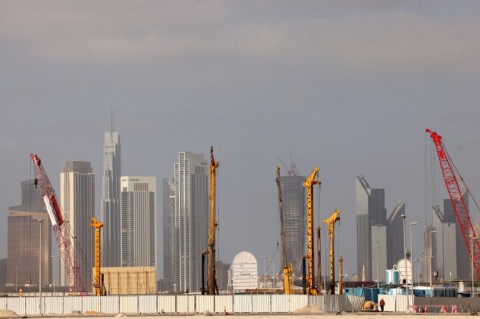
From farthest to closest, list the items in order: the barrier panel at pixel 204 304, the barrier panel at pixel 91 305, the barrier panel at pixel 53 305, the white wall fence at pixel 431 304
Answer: the white wall fence at pixel 431 304 < the barrier panel at pixel 53 305 < the barrier panel at pixel 91 305 < the barrier panel at pixel 204 304

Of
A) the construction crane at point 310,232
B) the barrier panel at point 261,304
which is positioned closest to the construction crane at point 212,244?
the construction crane at point 310,232

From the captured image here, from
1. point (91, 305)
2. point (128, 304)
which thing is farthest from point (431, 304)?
point (91, 305)

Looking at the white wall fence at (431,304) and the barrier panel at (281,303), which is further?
the white wall fence at (431,304)

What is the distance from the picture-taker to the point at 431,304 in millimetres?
158375

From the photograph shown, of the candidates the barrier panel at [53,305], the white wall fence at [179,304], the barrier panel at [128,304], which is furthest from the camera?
the barrier panel at [53,305]

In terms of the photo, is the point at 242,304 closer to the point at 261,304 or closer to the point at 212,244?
the point at 261,304

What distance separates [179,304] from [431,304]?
34619 millimetres

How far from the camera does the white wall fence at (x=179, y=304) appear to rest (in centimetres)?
14062

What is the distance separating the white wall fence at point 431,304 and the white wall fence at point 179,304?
14.9ft

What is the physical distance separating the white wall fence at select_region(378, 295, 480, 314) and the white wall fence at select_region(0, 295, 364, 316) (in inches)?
179

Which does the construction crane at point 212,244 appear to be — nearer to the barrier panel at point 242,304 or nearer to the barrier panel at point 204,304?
the barrier panel at point 204,304

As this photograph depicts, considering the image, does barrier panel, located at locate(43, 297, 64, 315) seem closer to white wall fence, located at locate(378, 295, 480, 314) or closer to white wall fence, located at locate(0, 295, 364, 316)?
white wall fence, located at locate(0, 295, 364, 316)

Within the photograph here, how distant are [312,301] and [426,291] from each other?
168 feet

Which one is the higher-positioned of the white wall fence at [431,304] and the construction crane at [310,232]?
the construction crane at [310,232]
